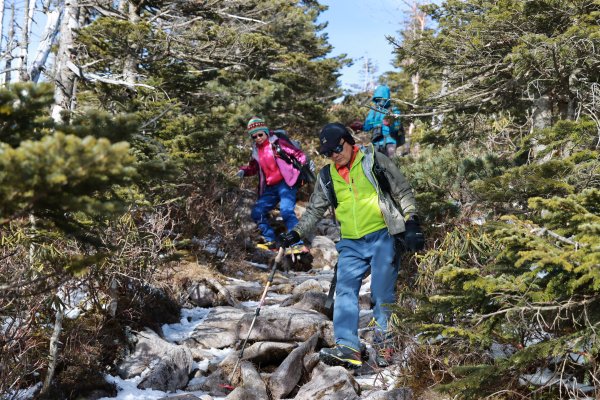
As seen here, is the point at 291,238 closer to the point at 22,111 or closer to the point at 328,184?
the point at 328,184

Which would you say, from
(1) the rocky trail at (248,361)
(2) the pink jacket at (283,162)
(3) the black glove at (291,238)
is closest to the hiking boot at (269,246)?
(2) the pink jacket at (283,162)

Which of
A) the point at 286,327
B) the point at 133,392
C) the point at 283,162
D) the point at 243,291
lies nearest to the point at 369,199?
the point at 286,327

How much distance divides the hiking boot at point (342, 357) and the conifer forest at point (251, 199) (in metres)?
0.62

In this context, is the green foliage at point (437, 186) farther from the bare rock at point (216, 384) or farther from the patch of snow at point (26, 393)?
the patch of snow at point (26, 393)

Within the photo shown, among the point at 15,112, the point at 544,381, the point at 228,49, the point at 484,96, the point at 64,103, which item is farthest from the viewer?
the point at 228,49

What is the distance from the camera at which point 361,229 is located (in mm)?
5273

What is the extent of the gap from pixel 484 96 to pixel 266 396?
17.0 feet

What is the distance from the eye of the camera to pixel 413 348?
444 cm

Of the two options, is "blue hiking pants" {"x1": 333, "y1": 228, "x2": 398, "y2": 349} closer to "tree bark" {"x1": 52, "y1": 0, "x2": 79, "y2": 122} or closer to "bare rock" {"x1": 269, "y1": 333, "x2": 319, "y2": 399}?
"bare rock" {"x1": 269, "y1": 333, "x2": 319, "y2": 399}

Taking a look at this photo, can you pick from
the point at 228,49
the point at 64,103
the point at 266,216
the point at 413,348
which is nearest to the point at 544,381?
the point at 413,348

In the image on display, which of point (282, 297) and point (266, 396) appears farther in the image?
point (282, 297)

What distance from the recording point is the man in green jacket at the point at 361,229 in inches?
201

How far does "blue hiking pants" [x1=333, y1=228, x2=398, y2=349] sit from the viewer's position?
16.9 ft

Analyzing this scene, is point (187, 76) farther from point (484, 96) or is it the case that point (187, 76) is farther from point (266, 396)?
point (266, 396)
